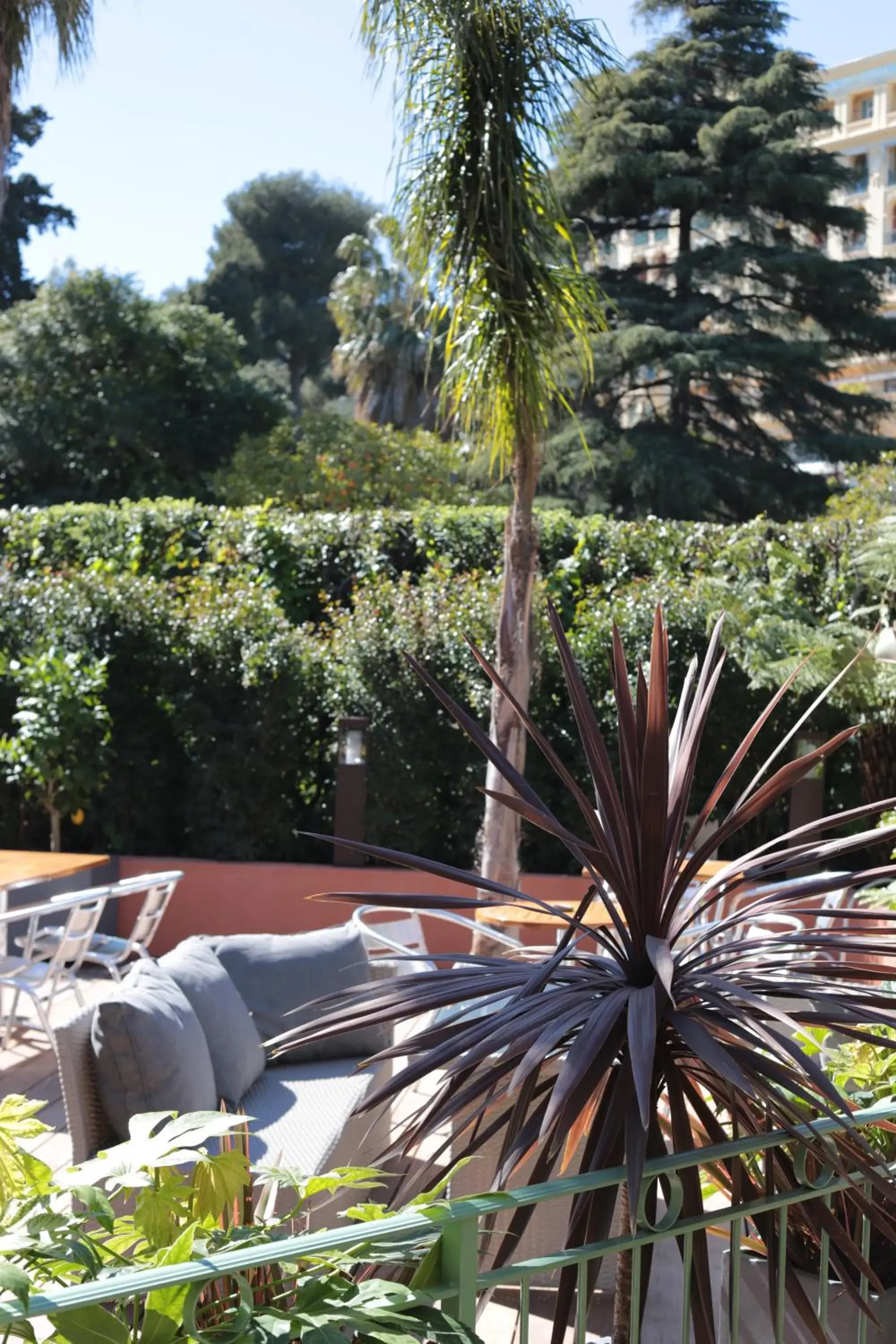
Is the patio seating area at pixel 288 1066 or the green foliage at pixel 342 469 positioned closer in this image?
the patio seating area at pixel 288 1066

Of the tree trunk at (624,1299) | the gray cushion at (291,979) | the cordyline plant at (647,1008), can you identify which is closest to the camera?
the cordyline plant at (647,1008)

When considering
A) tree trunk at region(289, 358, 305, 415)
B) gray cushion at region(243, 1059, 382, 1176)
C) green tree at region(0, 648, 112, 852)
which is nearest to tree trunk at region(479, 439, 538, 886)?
gray cushion at region(243, 1059, 382, 1176)

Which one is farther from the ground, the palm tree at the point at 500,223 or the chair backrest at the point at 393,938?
the palm tree at the point at 500,223

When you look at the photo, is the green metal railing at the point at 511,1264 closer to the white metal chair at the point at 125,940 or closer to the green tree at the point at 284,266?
the white metal chair at the point at 125,940

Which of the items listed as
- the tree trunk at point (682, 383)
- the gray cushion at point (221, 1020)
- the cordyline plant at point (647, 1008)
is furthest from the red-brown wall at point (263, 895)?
the tree trunk at point (682, 383)

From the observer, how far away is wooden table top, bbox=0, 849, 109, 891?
5902 millimetres

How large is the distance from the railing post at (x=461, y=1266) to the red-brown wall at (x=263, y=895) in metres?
6.27

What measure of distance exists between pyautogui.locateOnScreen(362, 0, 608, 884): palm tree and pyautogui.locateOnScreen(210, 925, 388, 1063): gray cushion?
1.50 m

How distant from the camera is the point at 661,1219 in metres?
1.80

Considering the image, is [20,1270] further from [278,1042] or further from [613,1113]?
[613,1113]

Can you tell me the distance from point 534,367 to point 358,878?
3564 mm

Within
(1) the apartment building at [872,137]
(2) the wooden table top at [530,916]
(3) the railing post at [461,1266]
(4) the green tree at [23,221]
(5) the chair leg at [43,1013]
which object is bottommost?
(5) the chair leg at [43,1013]

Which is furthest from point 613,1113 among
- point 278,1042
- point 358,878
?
point 358,878

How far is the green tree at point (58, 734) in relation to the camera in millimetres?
8094
